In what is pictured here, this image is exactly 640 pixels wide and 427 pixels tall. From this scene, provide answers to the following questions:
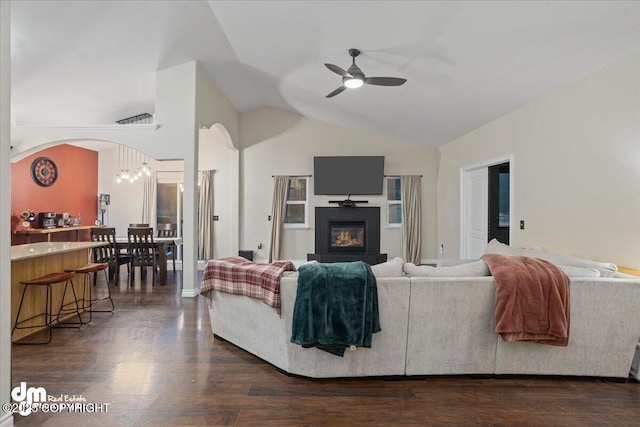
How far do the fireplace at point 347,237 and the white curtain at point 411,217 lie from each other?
89 cm

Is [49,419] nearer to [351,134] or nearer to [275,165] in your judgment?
[275,165]

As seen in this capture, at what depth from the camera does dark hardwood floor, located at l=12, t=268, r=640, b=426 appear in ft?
6.88

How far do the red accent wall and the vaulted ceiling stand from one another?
3.69 feet

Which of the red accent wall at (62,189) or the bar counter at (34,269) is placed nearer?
the bar counter at (34,269)

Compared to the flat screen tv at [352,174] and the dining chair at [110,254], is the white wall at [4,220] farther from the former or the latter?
the flat screen tv at [352,174]

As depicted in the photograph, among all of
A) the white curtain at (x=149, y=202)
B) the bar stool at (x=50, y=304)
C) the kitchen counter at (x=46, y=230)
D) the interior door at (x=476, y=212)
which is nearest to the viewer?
the bar stool at (x=50, y=304)

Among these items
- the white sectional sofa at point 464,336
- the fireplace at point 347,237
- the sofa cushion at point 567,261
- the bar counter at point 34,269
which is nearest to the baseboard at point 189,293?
the bar counter at point 34,269

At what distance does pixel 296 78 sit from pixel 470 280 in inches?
160

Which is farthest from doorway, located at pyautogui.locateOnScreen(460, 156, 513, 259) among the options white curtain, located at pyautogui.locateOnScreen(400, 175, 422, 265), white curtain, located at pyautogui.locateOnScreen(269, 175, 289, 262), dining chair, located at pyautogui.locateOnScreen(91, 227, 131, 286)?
dining chair, located at pyautogui.locateOnScreen(91, 227, 131, 286)

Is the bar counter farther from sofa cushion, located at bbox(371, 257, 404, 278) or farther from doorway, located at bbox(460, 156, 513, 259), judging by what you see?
doorway, located at bbox(460, 156, 513, 259)

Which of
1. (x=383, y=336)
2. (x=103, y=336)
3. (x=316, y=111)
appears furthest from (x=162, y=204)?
(x=383, y=336)

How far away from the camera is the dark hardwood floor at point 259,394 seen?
210 cm

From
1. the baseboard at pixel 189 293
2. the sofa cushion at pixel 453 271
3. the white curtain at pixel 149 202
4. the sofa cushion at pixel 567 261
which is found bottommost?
the baseboard at pixel 189 293

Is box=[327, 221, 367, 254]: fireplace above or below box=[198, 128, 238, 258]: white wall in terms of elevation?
below
